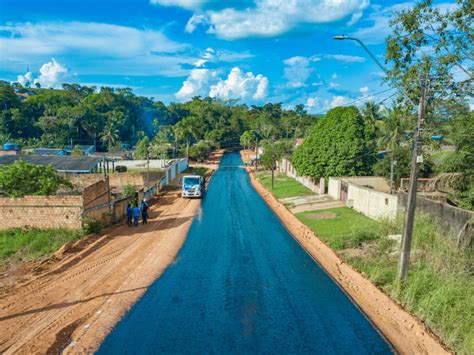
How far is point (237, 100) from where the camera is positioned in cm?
19888

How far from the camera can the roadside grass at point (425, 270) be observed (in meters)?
11.6

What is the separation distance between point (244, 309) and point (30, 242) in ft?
41.9

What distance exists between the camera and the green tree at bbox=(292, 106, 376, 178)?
3475 cm

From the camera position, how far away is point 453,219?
17.2m

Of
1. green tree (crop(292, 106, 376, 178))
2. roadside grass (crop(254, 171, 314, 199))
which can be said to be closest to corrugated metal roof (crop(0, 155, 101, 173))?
roadside grass (crop(254, 171, 314, 199))

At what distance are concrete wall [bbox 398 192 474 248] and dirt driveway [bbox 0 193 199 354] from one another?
12789 millimetres

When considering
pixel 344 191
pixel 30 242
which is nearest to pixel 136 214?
pixel 30 242

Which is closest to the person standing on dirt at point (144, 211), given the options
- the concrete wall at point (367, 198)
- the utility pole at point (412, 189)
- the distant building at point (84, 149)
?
the concrete wall at point (367, 198)

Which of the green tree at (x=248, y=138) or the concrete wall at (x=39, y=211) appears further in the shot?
the green tree at (x=248, y=138)

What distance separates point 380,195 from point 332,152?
11159mm

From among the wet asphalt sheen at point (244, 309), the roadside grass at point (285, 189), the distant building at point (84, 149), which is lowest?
the wet asphalt sheen at point (244, 309)

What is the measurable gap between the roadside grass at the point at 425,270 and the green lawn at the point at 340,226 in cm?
5

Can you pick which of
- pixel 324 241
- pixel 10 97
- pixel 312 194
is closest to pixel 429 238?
pixel 324 241

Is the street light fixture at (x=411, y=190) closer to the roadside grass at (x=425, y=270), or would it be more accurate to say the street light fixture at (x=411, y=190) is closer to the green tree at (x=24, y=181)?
the roadside grass at (x=425, y=270)
